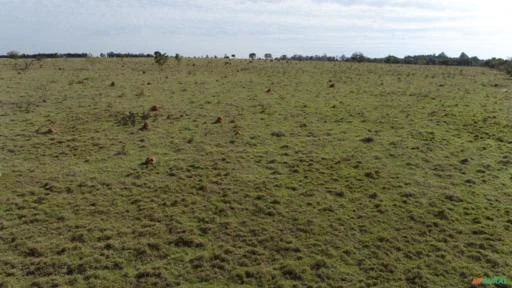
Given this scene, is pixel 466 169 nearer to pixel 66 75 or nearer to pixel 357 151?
pixel 357 151

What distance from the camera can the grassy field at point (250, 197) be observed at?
833cm

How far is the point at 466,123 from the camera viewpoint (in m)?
21.8

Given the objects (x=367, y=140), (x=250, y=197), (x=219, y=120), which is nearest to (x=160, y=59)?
(x=219, y=120)

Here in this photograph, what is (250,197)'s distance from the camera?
1166cm

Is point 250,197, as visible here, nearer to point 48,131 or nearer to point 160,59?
point 48,131

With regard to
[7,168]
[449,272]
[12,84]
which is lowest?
[449,272]

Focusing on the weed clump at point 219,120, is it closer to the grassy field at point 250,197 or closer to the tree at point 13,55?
the grassy field at point 250,197

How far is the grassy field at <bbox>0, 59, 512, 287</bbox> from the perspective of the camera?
8328 millimetres

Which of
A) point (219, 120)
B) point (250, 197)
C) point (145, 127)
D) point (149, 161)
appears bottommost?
point (250, 197)

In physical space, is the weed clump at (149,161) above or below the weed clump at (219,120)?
below

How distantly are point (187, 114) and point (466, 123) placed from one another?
1571 centimetres

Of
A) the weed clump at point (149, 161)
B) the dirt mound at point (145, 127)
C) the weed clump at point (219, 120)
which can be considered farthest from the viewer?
the weed clump at point (219, 120)

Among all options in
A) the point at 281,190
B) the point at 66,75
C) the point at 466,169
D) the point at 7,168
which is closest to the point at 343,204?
the point at 281,190

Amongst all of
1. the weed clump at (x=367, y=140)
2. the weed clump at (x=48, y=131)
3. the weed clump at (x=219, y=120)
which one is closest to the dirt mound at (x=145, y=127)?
the weed clump at (x=219, y=120)
